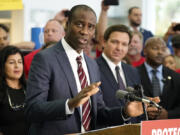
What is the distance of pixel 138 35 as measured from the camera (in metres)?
4.65

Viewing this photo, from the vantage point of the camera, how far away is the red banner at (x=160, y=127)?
1.68m

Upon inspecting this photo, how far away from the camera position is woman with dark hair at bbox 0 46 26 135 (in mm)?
3232

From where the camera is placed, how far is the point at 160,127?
172 centimetres

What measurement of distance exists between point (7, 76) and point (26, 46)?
1.11 m

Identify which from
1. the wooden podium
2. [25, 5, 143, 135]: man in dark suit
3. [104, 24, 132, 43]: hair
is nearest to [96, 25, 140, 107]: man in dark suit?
[104, 24, 132, 43]: hair

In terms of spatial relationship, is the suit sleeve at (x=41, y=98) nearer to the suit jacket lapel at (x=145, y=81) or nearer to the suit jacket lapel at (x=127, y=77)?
the suit jacket lapel at (x=127, y=77)

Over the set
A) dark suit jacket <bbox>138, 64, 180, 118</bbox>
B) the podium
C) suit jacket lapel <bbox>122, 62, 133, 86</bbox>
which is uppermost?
suit jacket lapel <bbox>122, 62, 133, 86</bbox>

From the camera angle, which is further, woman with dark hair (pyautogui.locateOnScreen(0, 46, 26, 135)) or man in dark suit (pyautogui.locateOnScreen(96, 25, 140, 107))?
woman with dark hair (pyautogui.locateOnScreen(0, 46, 26, 135))

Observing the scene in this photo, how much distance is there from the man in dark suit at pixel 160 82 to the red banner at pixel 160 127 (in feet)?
5.31

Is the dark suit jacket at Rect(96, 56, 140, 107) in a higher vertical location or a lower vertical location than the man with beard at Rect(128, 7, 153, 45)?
lower

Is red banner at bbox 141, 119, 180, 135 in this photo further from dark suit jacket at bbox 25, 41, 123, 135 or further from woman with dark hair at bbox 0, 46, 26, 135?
woman with dark hair at bbox 0, 46, 26, 135

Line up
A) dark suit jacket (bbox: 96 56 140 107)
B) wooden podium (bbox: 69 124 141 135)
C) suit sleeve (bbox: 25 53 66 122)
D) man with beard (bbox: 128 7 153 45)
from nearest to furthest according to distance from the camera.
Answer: wooden podium (bbox: 69 124 141 135) → suit sleeve (bbox: 25 53 66 122) → dark suit jacket (bbox: 96 56 140 107) → man with beard (bbox: 128 7 153 45)

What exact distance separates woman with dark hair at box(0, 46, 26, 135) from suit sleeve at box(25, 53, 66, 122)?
3.34 feet

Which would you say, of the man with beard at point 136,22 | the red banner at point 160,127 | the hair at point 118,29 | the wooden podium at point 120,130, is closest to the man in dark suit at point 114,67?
the hair at point 118,29
